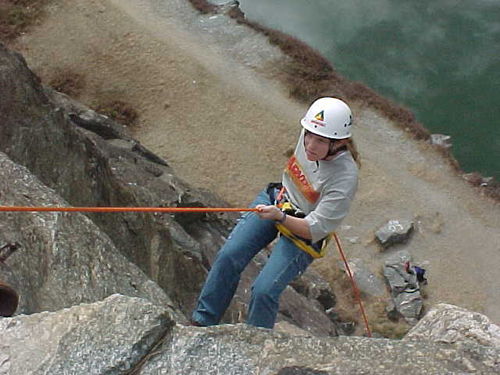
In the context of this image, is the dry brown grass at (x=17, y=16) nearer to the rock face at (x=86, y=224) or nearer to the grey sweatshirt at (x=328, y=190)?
the rock face at (x=86, y=224)

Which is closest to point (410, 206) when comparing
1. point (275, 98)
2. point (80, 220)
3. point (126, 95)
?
point (275, 98)

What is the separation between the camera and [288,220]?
7938 millimetres

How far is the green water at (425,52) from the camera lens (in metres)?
33.2

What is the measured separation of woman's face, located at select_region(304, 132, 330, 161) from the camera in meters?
7.90

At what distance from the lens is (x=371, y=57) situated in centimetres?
3591

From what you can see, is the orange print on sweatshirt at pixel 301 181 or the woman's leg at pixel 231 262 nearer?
the orange print on sweatshirt at pixel 301 181

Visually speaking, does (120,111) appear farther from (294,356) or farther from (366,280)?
(294,356)

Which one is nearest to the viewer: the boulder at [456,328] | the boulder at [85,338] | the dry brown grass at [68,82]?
the boulder at [85,338]

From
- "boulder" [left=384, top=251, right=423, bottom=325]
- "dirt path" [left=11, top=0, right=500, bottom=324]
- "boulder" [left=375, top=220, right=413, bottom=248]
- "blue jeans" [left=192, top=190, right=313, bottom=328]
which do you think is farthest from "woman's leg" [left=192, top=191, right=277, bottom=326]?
"boulder" [left=375, top=220, right=413, bottom=248]

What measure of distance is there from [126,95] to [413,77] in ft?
43.1

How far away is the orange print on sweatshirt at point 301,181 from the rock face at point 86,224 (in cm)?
238

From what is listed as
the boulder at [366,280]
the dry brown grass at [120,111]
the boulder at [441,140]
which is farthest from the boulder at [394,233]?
the dry brown grass at [120,111]

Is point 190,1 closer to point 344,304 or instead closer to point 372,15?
point 372,15

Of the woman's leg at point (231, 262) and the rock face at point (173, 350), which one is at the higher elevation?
the rock face at point (173, 350)
